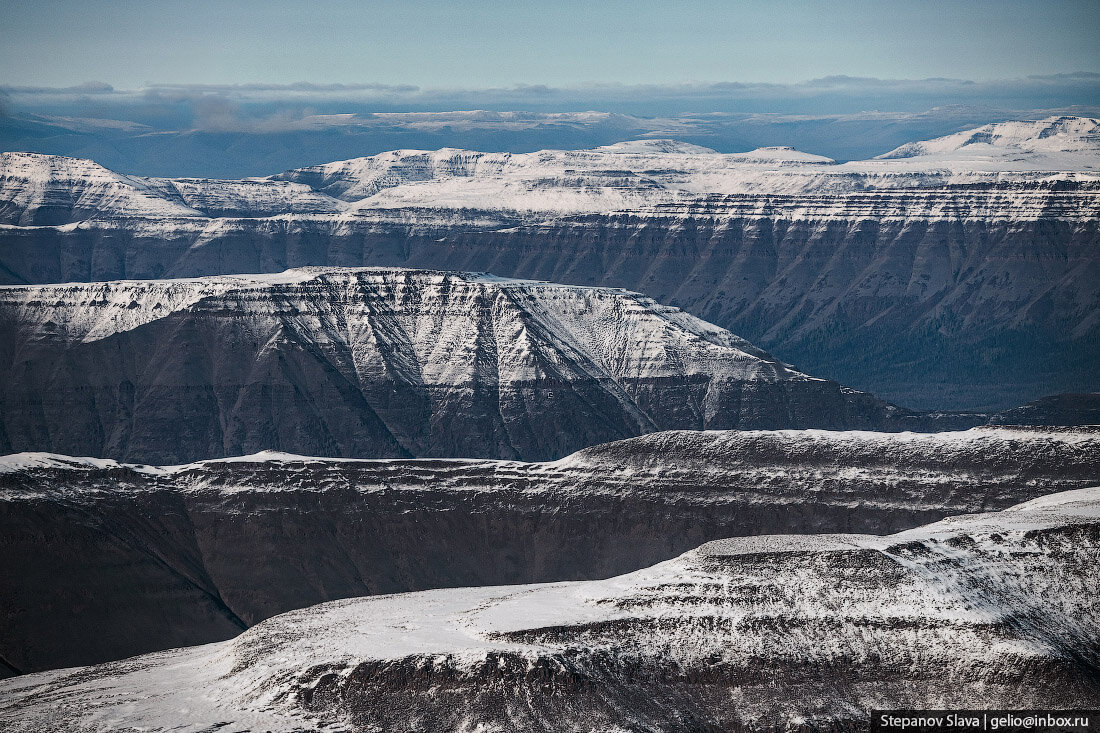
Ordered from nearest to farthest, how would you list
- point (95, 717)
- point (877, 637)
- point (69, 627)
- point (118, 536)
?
point (95, 717), point (877, 637), point (69, 627), point (118, 536)

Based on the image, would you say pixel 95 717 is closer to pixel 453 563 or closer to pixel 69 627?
pixel 69 627

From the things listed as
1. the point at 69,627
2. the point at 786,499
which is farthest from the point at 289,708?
the point at 786,499

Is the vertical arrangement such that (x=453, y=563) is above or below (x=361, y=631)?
below

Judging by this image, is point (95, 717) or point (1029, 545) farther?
point (1029, 545)

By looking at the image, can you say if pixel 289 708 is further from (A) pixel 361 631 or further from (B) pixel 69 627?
(B) pixel 69 627

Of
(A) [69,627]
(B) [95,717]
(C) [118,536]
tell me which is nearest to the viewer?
(B) [95,717]

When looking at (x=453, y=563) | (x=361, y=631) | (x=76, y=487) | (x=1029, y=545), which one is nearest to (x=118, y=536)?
(x=76, y=487)
